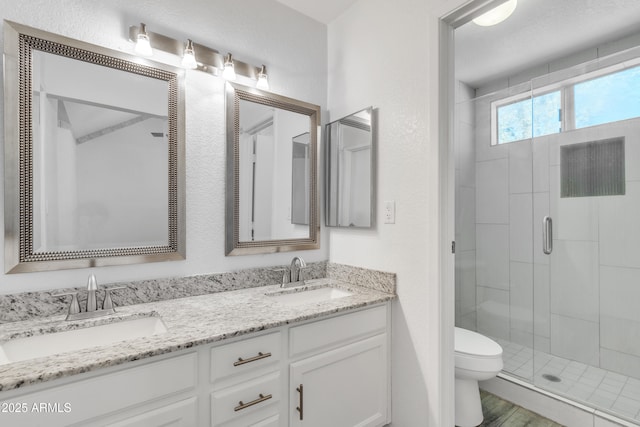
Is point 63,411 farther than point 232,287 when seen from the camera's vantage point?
No

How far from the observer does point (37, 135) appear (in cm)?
127

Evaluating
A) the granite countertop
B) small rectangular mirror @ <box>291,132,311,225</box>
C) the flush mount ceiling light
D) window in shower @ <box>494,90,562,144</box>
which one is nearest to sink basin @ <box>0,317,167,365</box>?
the granite countertop

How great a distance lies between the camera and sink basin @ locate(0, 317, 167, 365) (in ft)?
3.55

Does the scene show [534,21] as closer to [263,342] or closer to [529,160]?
[529,160]

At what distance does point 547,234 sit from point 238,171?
2309 mm

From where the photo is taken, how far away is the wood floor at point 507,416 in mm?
1847

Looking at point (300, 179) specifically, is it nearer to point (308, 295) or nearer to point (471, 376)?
point (308, 295)

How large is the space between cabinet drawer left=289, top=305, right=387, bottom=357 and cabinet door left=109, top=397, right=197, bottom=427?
15.8 inches

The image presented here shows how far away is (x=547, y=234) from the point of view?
2.46 metres

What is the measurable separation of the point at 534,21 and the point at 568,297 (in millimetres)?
1942

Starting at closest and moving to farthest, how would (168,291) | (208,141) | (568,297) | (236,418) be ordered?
(236,418) → (168,291) → (208,141) → (568,297)

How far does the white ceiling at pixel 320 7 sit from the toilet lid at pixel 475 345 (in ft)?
7.14

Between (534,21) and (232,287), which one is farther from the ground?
(534,21)

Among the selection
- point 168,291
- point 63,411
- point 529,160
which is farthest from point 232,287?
point 529,160
